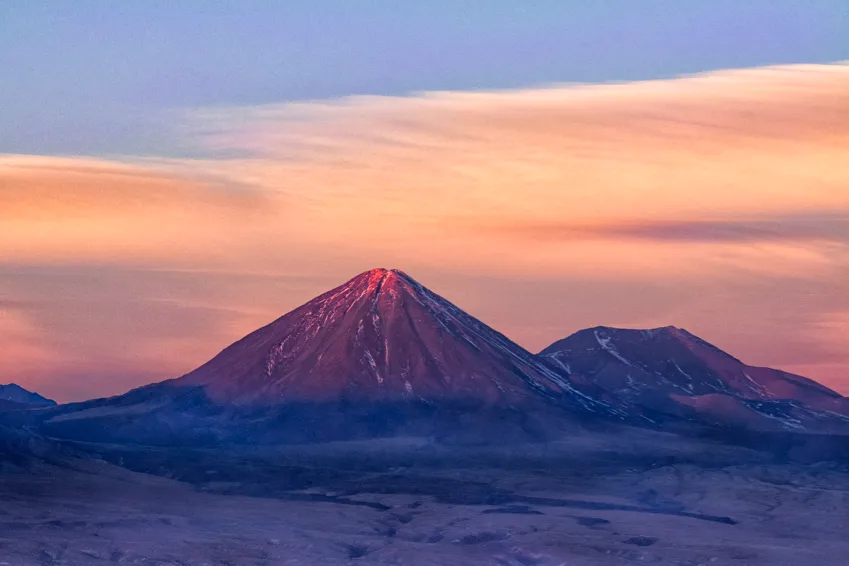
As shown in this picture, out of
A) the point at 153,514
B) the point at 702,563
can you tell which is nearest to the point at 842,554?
the point at 702,563

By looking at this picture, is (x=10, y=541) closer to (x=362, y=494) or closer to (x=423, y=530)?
(x=423, y=530)

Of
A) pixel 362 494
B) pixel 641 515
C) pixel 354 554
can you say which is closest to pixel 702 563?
pixel 354 554

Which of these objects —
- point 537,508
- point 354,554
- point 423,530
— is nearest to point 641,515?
point 537,508

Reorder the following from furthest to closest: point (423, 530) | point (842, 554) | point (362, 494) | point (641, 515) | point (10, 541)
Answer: point (362, 494)
point (641, 515)
point (423, 530)
point (842, 554)
point (10, 541)

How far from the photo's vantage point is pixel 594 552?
13925 centimetres

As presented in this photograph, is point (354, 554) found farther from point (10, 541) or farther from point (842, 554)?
point (842, 554)

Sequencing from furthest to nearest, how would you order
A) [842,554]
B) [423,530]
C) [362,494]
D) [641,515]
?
[362,494] → [641,515] → [423,530] → [842,554]

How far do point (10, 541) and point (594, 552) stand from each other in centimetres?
4791

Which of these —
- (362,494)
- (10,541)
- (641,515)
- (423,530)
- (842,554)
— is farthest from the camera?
(362,494)

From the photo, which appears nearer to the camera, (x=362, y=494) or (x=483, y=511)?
(x=483, y=511)

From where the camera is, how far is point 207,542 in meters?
138

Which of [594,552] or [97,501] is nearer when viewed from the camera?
[594,552]

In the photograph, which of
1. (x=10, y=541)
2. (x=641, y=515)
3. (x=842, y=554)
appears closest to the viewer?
(x=10, y=541)

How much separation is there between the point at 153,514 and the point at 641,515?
51.6 m
